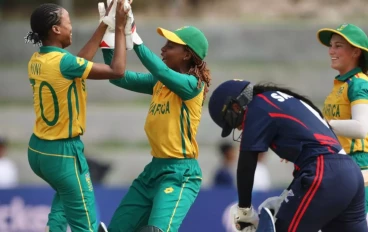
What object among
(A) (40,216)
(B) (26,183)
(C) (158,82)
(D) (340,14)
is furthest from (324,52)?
(C) (158,82)

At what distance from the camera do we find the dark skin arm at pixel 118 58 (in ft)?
18.3

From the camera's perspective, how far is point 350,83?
6.33m

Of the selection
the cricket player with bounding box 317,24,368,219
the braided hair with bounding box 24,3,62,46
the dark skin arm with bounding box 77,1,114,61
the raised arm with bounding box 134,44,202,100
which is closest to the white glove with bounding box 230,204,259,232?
the raised arm with bounding box 134,44,202,100

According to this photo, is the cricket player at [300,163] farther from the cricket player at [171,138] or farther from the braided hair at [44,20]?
the braided hair at [44,20]

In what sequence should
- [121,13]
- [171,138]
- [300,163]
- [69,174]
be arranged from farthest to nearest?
[171,138] → [69,174] → [121,13] → [300,163]

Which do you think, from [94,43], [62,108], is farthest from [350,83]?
[62,108]

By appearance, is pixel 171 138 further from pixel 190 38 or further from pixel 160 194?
pixel 190 38

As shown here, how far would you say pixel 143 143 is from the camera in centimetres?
1280

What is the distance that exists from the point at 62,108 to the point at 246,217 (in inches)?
56.6

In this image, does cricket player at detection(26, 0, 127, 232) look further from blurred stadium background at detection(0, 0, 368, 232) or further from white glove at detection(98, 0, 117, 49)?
blurred stadium background at detection(0, 0, 368, 232)

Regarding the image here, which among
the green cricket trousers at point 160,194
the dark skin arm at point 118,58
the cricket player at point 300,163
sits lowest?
the green cricket trousers at point 160,194

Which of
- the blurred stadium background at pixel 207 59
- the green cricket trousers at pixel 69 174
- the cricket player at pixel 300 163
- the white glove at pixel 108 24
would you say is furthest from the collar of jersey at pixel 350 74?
the blurred stadium background at pixel 207 59

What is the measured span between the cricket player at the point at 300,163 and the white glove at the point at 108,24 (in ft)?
3.23

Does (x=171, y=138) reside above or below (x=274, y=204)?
above
